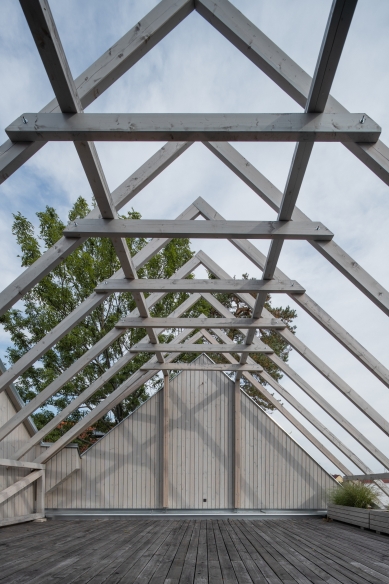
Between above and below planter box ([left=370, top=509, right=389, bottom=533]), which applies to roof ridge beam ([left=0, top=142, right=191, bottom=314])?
above

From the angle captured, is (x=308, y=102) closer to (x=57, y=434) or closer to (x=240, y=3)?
(x=240, y=3)

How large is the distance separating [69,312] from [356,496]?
27.3 ft

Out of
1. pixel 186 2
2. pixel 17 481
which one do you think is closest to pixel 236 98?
pixel 186 2

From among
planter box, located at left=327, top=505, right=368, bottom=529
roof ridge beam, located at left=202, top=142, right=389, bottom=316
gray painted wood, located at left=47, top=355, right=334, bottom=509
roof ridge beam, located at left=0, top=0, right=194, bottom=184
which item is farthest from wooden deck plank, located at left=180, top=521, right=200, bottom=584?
gray painted wood, located at left=47, top=355, right=334, bottom=509

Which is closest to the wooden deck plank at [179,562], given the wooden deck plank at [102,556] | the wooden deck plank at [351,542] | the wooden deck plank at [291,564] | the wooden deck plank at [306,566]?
the wooden deck plank at [102,556]

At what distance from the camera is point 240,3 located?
169 inches

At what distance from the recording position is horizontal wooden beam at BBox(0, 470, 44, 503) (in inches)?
314

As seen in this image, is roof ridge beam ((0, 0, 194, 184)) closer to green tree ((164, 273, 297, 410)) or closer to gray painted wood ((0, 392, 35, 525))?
gray painted wood ((0, 392, 35, 525))

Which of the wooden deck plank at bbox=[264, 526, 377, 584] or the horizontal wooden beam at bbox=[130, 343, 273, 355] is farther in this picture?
the horizontal wooden beam at bbox=[130, 343, 273, 355]

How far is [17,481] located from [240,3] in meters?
7.55

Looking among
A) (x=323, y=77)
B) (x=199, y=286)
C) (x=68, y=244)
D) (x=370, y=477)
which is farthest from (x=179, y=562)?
(x=370, y=477)

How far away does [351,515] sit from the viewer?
8680 mm

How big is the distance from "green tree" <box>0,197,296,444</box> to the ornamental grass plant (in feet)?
19.6

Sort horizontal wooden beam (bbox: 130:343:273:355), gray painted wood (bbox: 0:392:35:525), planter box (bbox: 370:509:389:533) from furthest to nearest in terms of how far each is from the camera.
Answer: horizontal wooden beam (bbox: 130:343:273:355), gray painted wood (bbox: 0:392:35:525), planter box (bbox: 370:509:389:533)
